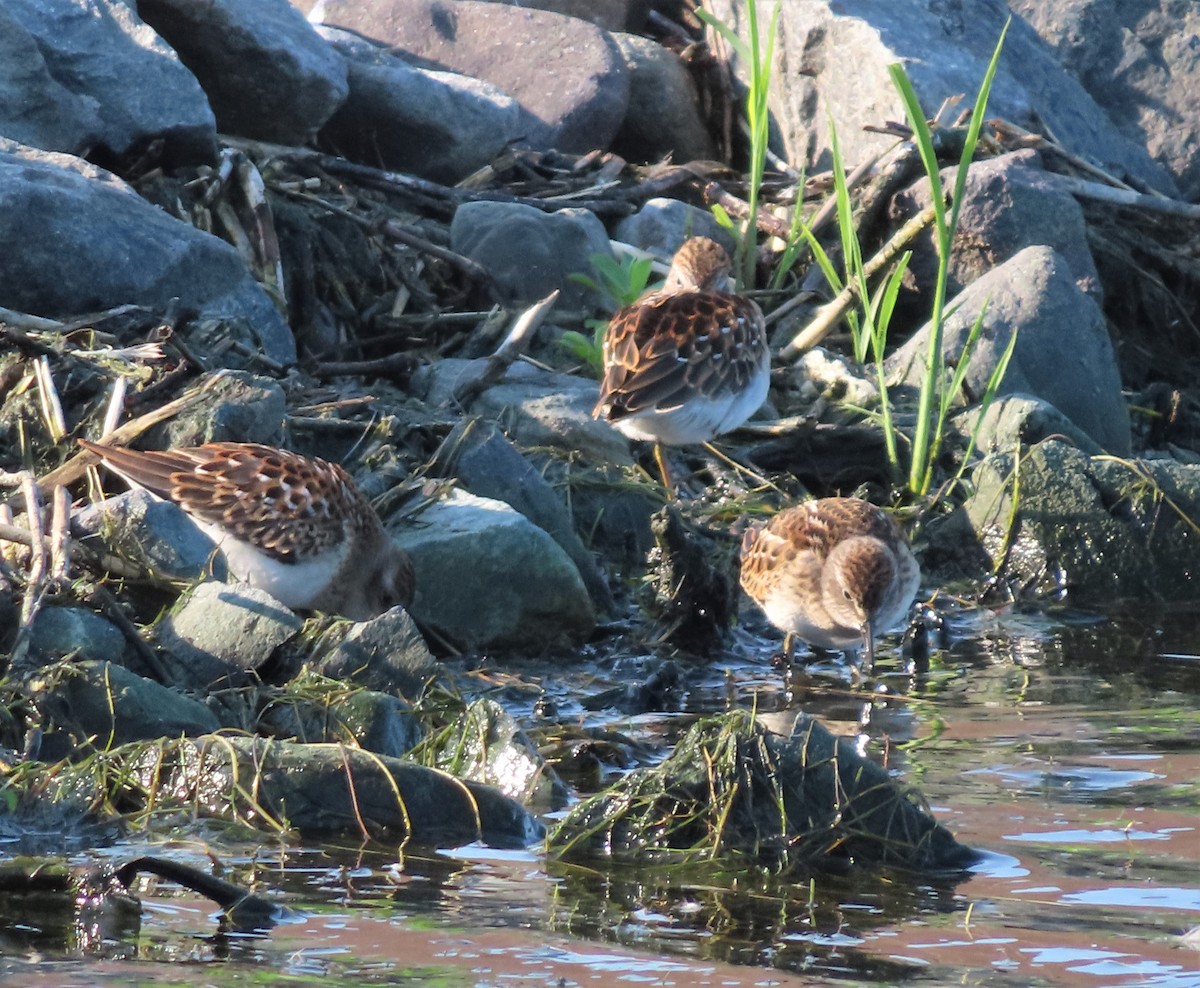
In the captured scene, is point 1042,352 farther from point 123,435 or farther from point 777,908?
point 777,908

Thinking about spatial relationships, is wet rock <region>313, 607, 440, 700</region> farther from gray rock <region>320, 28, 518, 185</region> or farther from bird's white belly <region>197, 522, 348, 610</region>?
gray rock <region>320, 28, 518, 185</region>

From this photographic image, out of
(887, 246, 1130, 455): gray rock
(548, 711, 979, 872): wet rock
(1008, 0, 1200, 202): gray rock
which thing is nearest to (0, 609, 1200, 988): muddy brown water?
(548, 711, 979, 872): wet rock

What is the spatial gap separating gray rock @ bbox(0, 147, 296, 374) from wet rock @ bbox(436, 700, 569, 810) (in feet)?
11.1

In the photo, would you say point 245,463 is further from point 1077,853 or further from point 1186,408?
point 1186,408

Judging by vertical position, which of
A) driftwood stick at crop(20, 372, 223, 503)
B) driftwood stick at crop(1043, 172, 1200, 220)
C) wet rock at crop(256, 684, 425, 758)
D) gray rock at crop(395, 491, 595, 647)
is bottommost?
wet rock at crop(256, 684, 425, 758)

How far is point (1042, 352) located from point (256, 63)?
15.8ft

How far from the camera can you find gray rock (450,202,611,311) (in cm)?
1118

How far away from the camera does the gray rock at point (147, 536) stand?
6.99m

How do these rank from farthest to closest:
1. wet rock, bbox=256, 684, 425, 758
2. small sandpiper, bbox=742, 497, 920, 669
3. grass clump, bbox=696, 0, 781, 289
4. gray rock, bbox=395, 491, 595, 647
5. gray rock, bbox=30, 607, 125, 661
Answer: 1. grass clump, bbox=696, 0, 781, 289
2. gray rock, bbox=395, 491, 595, 647
3. small sandpiper, bbox=742, 497, 920, 669
4. gray rock, bbox=30, 607, 125, 661
5. wet rock, bbox=256, 684, 425, 758

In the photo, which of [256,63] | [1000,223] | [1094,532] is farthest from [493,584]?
[1000,223]

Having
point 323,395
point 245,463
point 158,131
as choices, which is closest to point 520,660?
point 245,463

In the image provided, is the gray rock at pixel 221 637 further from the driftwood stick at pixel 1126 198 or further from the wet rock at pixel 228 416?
the driftwood stick at pixel 1126 198

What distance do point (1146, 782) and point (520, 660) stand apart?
2.71 metres

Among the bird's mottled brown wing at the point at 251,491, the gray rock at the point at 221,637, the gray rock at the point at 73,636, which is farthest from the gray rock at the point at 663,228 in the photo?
the gray rock at the point at 73,636
